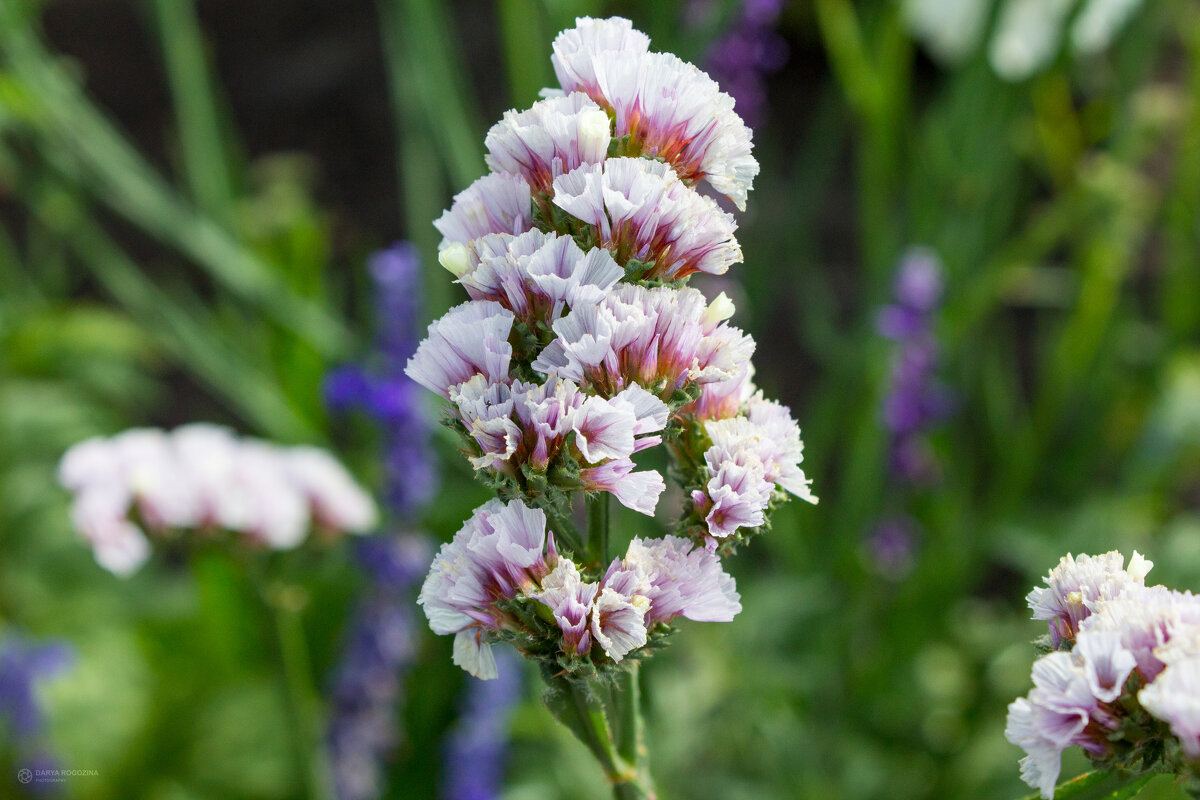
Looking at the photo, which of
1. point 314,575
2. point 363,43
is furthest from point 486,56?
point 314,575

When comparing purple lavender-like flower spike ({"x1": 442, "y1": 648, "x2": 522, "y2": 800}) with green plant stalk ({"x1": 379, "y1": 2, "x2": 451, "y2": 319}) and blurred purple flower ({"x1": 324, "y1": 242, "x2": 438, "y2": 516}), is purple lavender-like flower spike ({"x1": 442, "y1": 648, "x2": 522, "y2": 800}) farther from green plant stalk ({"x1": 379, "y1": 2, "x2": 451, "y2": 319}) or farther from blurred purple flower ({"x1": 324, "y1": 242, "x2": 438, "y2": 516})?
green plant stalk ({"x1": 379, "y1": 2, "x2": 451, "y2": 319})

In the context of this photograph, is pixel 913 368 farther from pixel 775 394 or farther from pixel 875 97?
pixel 775 394

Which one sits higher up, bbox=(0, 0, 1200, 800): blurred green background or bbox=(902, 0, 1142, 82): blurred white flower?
bbox=(902, 0, 1142, 82): blurred white flower

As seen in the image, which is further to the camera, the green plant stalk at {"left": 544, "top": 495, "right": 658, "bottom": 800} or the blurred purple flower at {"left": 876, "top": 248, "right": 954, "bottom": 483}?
the blurred purple flower at {"left": 876, "top": 248, "right": 954, "bottom": 483}

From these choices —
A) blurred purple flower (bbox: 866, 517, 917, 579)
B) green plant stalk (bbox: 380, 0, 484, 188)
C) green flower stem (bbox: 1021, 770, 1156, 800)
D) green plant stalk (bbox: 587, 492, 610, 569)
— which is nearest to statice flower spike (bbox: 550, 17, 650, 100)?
green plant stalk (bbox: 587, 492, 610, 569)

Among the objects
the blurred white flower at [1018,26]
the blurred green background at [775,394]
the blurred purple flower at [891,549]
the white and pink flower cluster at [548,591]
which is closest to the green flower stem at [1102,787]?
the white and pink flower cluster at [548,591]

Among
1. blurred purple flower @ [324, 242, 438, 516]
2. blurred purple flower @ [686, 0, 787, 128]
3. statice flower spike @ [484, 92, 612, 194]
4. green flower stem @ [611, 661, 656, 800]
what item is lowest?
green flower stem @ [611, 661, 656, 800]

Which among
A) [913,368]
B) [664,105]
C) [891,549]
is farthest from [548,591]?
[891,549]
